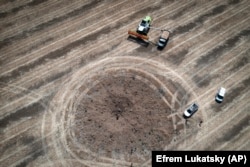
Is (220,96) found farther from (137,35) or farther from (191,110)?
(137,35)

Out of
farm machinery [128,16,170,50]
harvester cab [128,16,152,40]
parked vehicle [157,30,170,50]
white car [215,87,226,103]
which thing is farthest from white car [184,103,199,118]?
harvester cab [128,16,152,40]

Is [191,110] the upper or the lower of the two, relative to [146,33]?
lower

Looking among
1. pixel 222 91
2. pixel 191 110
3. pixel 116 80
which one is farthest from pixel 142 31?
pixel 222 91

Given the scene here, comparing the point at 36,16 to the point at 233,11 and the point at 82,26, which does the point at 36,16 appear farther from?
the point at 233,11

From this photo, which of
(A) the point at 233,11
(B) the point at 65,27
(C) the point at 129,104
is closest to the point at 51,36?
(B) the point at 65,27

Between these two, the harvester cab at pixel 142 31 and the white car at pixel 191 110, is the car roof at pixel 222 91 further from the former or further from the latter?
the harvester cab at pixel 142 31

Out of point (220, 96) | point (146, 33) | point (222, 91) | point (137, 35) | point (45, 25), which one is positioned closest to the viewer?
point (220, 96)

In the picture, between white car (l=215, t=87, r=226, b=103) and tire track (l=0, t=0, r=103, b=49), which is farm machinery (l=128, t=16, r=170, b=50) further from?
white car (l=215, t=87, r=226, b=103)

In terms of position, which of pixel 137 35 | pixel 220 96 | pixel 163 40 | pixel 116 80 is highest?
pixel 137 35
